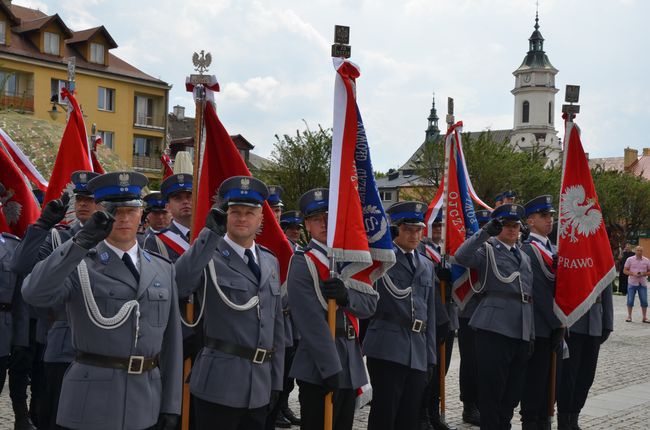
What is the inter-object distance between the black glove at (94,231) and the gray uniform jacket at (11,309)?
135 inches

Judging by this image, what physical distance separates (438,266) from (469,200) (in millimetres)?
986

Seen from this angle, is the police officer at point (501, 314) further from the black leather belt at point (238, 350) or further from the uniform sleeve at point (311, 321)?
the black leather belt at point (238, 350)

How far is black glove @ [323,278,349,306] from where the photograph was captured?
5.05 meters

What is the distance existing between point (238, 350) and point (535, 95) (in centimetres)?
11147

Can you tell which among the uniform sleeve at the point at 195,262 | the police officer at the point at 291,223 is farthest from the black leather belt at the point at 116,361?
the police officer at the point at 291,223

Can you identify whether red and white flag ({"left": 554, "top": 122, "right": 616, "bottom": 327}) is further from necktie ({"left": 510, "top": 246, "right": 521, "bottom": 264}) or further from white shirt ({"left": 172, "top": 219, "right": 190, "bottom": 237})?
white shirt ({"left": 172, "top": 219, "right": 190, "bottom": 237})

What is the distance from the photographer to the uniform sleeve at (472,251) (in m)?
6.87

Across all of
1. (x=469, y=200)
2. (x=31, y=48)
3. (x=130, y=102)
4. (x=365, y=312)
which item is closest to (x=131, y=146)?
(x=130, y=102)

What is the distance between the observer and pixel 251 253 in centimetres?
492

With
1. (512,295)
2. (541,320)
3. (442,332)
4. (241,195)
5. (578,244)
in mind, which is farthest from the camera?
(442,332)

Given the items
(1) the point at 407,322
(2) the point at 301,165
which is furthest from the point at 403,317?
(2) the point at 301,165

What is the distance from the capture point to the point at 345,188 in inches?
221

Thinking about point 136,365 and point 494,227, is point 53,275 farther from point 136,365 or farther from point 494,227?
point 494,227

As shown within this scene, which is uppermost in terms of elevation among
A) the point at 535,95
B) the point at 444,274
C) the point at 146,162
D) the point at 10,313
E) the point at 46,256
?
the point at 535,95
